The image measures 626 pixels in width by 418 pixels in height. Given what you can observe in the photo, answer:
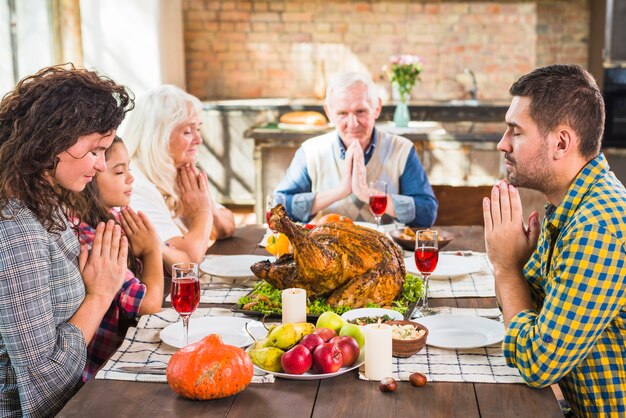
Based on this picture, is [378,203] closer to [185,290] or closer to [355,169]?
[355,169]

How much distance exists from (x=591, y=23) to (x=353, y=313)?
6348 mm

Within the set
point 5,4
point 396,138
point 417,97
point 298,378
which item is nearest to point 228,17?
point 417,97

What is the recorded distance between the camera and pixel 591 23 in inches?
297

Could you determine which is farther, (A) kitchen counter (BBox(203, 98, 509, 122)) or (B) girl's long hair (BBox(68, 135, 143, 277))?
(A) kitchen counter (BBox(203, 98, 509, 122))

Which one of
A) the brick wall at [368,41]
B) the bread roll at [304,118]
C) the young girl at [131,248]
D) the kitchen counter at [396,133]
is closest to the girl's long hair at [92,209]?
the young girl at [131,248]

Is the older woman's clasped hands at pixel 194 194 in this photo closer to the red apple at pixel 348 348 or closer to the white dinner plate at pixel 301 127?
the red apple at pixel 348 348

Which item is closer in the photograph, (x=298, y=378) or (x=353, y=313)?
(x=298, y=378)

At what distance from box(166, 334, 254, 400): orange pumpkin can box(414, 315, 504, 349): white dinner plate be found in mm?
548

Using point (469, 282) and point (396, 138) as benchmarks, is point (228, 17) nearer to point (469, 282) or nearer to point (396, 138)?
point (396, 138)

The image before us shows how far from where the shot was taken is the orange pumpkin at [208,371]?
1.65 meters

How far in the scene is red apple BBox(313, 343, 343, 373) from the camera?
1764 mm

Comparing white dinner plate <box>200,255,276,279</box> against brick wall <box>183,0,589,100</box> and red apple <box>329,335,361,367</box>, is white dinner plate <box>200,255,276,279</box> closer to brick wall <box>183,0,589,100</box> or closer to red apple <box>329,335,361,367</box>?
red apple <box>329,335,361,367</box>

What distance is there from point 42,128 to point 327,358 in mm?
848

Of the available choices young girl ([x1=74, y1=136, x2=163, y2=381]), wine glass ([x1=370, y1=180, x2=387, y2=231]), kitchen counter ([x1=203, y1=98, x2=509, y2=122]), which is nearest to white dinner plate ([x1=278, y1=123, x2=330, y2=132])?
kitchen counter ([x1=203, y1=98, x2=509, y2=122])
